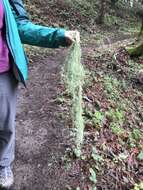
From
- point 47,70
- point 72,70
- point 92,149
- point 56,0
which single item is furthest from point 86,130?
point 56,0

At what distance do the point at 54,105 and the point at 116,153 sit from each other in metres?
1.38

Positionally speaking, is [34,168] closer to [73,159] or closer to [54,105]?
[73,159]

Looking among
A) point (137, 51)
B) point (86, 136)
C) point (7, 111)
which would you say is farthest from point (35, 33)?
point (137, 51)

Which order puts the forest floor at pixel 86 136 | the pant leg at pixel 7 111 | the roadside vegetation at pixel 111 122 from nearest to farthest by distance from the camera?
the pant leg at pixel 7 111 → the forest floor at pixel 86 136 → the roadside vegetation at pixel 111 122

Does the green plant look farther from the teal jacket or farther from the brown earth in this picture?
the teal jacket

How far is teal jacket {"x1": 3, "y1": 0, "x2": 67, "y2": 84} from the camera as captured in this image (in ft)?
10.7

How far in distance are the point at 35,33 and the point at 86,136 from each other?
2262 mm

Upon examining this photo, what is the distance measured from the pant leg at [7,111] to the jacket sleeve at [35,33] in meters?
0.38

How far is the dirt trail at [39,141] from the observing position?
4.38m

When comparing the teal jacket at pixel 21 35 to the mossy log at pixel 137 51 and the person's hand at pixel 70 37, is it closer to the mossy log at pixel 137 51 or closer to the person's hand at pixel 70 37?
the person's hand at pixel 70 37

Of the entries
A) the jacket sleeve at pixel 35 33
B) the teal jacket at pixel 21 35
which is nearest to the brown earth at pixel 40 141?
the teal jacket at pixel 21 35

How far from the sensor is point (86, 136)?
5301 mm

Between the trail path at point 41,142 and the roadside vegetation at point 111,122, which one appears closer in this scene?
the trail path at point 41,142

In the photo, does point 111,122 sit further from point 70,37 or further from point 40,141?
point 70,37
